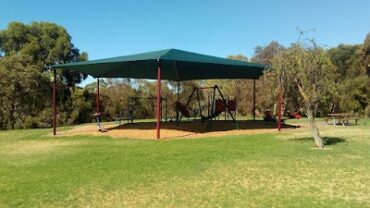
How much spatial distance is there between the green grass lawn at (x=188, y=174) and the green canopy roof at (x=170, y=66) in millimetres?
3521

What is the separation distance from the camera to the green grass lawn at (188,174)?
6188 millimetres

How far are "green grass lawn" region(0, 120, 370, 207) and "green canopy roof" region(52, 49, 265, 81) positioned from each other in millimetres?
3521

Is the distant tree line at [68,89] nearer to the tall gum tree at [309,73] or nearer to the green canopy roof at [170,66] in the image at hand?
the green canopy roof at [170,66]

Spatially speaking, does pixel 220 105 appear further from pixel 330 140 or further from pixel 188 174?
pixel 188 174


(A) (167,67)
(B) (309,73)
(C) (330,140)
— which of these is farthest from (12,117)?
(B) (309,73)

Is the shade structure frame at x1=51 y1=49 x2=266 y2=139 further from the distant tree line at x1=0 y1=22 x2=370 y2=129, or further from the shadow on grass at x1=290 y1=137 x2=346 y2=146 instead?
the distant tree line at x1=0 y1=22 x2=370 y2=129

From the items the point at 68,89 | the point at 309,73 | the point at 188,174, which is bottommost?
the point at 188,174

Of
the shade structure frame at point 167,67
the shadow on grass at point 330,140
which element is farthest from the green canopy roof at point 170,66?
the shadow on grass at point 330,140

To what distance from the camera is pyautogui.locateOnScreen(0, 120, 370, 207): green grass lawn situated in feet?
20.3

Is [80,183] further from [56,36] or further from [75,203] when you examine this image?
[56,36]

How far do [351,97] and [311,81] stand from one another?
18790mm

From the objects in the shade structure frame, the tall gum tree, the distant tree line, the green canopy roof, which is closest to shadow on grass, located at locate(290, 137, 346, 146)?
the tall gum tree

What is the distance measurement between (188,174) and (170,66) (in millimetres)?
10778

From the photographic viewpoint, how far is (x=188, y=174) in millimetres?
7844
